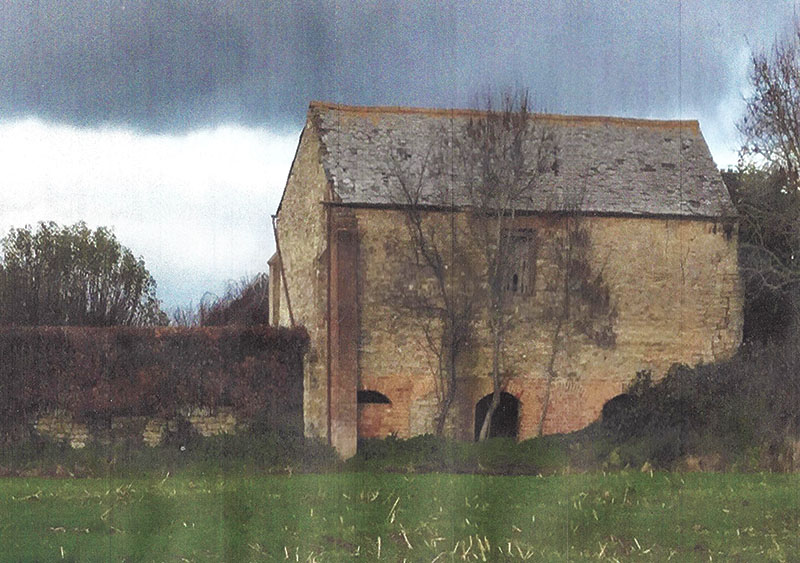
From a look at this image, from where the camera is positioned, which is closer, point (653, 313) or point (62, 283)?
point (653, 313)

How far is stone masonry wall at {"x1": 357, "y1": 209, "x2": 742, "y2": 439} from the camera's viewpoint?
90.3 ft

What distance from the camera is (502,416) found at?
93.5 feet

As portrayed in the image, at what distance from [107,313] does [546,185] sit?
12.6 m

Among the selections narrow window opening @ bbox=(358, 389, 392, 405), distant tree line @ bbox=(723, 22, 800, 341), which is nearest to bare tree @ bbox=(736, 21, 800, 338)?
distant tree line @ bbox=(723, 22, 800, 341)

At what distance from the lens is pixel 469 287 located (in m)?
27.9

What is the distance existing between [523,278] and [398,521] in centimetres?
A: 1320

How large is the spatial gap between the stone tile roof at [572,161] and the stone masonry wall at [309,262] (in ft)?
2.31

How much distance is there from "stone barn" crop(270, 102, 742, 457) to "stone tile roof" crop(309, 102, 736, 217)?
0.04m

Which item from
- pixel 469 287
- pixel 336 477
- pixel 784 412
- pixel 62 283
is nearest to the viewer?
pixel 336 477

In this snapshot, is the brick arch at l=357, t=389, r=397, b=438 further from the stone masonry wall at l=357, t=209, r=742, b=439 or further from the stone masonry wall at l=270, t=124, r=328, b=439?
the stone masonry wall at l=270, t=124, r=328, b=439

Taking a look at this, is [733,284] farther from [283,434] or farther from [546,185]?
[283,434]

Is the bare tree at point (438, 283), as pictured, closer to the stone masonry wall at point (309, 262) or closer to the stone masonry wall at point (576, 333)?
the stone masonry wall at point (576, 333)

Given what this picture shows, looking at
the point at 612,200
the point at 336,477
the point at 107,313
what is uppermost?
the point at 612,200

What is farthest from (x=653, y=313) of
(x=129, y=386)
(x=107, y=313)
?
(x=107, y=313)
